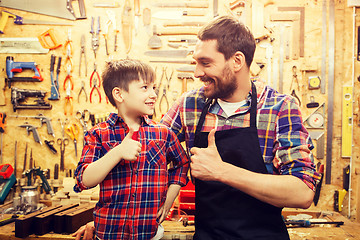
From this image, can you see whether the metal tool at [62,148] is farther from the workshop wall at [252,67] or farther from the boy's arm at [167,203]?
the boy's arm at [167,203]

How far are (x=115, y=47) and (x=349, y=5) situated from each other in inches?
95.6

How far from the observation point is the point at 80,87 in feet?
10.6

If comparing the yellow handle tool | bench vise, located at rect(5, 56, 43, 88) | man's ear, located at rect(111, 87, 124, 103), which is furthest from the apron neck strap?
the yellow handle tool

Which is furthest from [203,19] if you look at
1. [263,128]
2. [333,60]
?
[263,128]

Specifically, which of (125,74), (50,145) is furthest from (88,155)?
(50,145)

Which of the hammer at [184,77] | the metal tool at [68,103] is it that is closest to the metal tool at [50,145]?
the metal tool at [68,103]

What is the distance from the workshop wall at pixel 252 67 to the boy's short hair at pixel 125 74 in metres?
1.50

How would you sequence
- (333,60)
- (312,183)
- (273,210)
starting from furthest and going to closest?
(333,60)
(273,210)
(312,183)

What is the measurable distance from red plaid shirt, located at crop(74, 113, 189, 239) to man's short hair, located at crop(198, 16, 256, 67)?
54 centimetres

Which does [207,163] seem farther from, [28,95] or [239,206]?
[28,95]

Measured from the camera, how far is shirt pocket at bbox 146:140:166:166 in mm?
1607

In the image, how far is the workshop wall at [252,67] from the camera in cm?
305

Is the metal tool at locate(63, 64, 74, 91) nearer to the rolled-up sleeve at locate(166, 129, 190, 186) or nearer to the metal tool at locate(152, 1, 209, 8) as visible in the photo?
the metal tool at locate(152, 1, 209, 8)

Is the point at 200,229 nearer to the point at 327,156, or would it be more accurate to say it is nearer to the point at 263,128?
the point at 263,128
